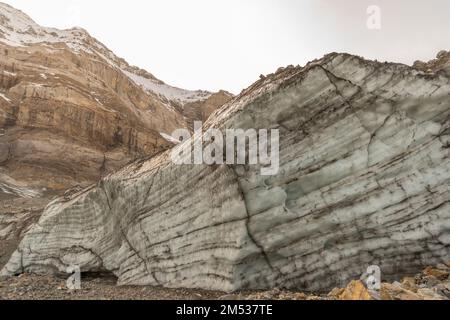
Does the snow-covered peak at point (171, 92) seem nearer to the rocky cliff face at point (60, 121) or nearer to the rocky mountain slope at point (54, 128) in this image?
the rocky mountain slope at point (54, 128)

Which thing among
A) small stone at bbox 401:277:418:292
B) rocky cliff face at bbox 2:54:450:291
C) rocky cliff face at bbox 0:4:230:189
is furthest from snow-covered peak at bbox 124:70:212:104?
small stone at bbox 401:277:418:292

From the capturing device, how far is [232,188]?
1233 centimetres

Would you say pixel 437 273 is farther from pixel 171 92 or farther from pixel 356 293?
pixel 171 92

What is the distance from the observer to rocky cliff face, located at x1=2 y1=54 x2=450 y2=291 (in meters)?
10.9

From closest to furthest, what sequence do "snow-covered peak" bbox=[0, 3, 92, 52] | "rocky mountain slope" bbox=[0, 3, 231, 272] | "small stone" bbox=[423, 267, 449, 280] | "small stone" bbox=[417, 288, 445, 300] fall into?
"small stone" bbox=[417, 288, 445, 300] → "small stone" bbox=[423, 267, 449, 280] → "rocky mountain slope" bbox=[0, 3, 231, 272] → "snow-covered peak" bbox=[0, 3, 92, 52]

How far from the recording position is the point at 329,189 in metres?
11.6

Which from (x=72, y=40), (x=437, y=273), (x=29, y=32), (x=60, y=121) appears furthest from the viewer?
(x=29, y=32)

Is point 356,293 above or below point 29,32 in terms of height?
below

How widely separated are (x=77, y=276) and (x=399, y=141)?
555 inches

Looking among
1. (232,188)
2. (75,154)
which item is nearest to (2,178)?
(75,154)

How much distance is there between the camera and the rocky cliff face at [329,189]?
10.9m

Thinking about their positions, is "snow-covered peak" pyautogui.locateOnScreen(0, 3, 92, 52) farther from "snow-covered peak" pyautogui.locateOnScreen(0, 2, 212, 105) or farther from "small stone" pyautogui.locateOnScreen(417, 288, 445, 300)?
"small stone" pyautogui.locateOnScreen(417, 288, 445, 300)

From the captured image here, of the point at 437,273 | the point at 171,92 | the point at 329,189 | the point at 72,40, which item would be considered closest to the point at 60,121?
the point at 72,40

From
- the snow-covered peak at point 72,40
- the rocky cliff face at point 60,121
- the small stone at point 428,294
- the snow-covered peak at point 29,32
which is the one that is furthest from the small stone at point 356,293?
the snow-covered peak at point 29,32
